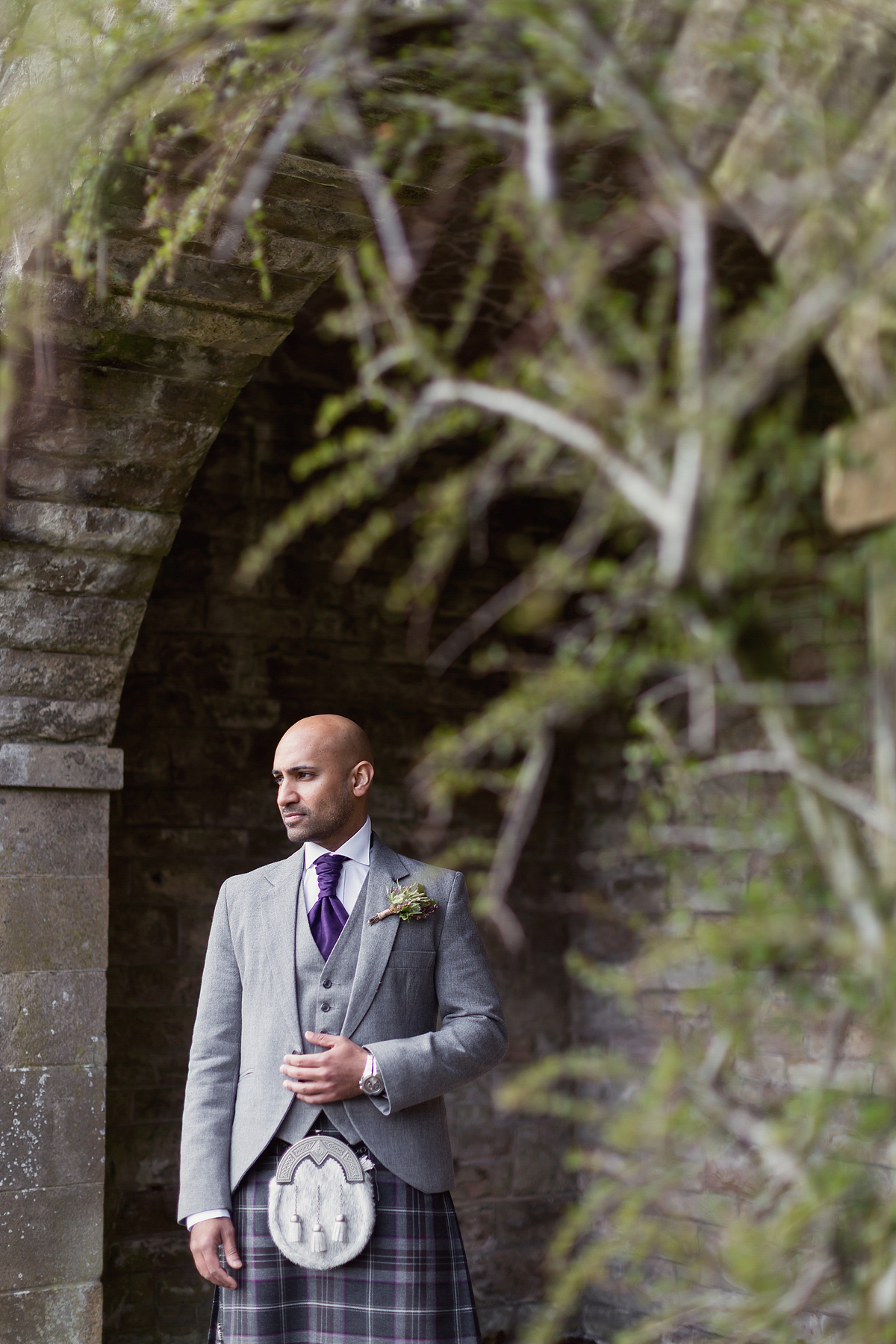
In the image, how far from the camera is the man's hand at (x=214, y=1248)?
2.46 metres

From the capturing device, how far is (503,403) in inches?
44.4

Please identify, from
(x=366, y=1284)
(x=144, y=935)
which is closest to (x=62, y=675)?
(x=144, y=935)

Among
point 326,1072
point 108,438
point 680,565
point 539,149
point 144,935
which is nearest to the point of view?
point 680,565

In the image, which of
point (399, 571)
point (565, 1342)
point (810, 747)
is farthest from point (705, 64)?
point (565, 1342)

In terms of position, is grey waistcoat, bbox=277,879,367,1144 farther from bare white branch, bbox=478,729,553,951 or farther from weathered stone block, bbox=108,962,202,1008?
weathered stone block, bbox=108,962,202,1008

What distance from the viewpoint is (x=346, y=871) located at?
8.84 ft

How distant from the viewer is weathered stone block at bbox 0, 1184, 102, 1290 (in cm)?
300

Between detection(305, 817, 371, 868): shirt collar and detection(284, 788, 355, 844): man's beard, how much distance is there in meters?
0.05

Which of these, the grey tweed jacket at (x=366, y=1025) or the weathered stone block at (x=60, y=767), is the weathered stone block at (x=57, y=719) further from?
the grey tweed jacket at (x=366, y=1025)

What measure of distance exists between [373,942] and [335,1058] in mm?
248

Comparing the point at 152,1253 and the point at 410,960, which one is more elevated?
the point at 410,960

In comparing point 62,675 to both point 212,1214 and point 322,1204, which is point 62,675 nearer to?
point 212,1214

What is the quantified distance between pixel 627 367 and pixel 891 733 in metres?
1.95

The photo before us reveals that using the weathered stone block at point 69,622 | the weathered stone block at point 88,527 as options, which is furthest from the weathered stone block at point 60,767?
the weathered stone block at point 88,527
